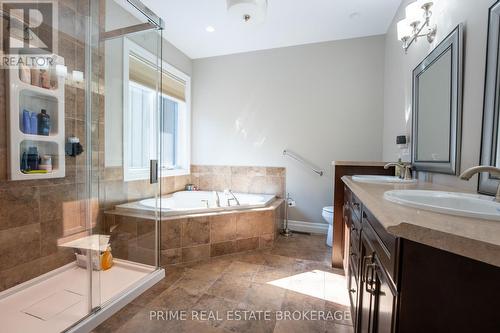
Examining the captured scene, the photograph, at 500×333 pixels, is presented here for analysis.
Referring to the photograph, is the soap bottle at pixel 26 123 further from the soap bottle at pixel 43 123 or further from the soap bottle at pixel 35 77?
the soap bottle at pixel 35 77

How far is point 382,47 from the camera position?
2.87 m

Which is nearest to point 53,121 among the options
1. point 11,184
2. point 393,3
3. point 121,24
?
point 11,184

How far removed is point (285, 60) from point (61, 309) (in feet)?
11.4

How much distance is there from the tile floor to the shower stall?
188mm

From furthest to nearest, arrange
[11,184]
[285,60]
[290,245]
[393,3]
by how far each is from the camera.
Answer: [285,60] → [290,245] → [393,3] → [11,184]

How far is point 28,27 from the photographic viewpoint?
1685 millimetres

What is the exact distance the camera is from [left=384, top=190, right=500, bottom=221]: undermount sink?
0.65m

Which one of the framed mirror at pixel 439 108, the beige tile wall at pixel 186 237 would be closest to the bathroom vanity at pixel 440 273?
the framed mirror at pixel 439 108

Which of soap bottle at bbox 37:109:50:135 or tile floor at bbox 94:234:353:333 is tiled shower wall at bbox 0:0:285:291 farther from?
tile floor at bbox 94:234:353:333

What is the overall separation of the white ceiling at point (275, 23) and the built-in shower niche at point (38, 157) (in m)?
1.72

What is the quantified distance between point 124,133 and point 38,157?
2.72 ft

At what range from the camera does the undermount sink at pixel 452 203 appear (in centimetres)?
65

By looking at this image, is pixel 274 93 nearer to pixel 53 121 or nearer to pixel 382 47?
pixel 382 47

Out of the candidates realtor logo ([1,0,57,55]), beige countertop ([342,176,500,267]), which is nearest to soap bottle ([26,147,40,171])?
realtor logo ([1,0,57,55])
